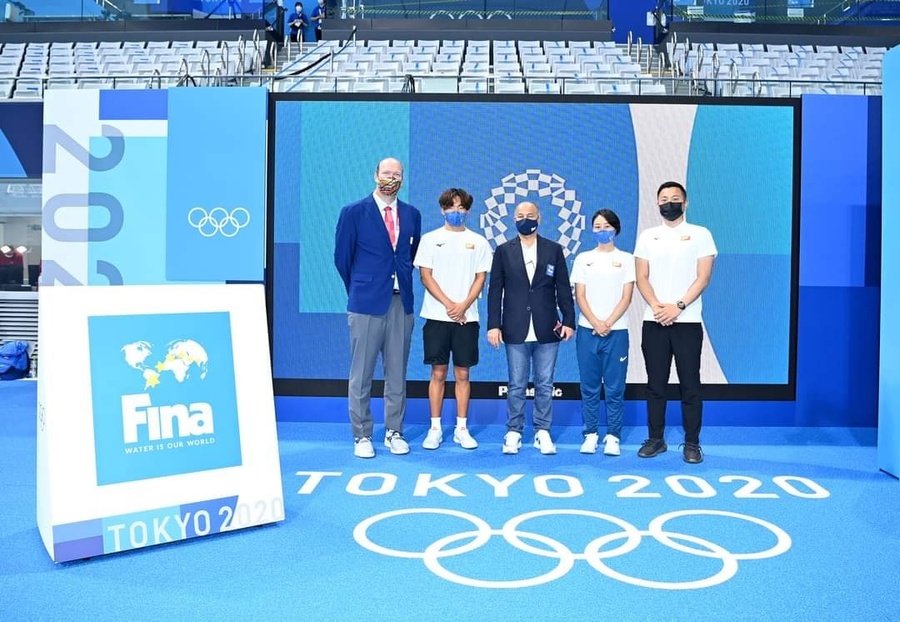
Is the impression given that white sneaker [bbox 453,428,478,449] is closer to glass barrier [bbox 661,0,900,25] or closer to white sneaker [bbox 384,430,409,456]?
white sneaker [bbox 384,430,409,456]

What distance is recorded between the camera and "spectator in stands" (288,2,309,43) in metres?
12.3

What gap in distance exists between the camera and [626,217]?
5.35m

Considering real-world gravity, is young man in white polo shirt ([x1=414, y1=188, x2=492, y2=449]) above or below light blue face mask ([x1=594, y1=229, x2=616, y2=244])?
below

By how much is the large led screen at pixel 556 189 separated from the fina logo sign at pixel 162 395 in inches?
92.8

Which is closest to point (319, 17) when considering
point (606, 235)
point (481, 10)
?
point (481, 10)

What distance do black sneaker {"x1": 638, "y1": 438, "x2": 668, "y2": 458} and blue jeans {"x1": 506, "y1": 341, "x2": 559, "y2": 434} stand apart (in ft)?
1.90

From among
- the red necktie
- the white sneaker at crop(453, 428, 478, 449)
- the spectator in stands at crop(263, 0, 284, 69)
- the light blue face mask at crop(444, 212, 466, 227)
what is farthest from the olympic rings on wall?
the spectator in stands at crop(263, 0, 284, 69)

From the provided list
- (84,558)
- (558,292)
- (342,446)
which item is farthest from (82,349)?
(558,292)

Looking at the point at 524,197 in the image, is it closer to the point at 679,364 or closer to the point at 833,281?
the point at 679,364

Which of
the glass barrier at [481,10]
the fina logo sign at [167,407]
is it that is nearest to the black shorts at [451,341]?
the fina logo sign at [167,407]

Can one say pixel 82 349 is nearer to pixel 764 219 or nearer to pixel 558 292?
pixel 558 292

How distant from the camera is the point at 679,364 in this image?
4211mm

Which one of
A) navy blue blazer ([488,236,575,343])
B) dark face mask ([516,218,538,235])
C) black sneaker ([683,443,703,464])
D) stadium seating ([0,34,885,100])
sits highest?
stadium seating ([0,34,885,100])

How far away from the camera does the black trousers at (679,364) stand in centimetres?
417
